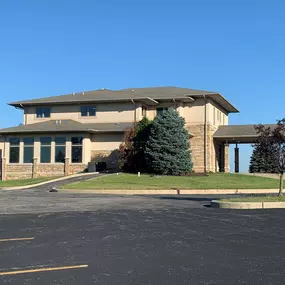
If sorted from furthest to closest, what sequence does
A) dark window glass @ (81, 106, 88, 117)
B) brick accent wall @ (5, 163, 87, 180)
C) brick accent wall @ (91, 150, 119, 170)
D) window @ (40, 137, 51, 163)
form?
1. dark window glass @ (81, 106, 88, 117)
2. brick accent wall @ (91, 150, 119, 170)
3. window @ (40, 137, 51, 163)
4. brick accent wall @ (5, 163, 87, 180)

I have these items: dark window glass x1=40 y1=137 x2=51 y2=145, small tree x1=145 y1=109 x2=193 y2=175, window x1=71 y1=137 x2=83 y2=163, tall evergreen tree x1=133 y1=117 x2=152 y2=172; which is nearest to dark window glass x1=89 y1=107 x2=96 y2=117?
window x1=71 y1=137 x2=83 y2=163

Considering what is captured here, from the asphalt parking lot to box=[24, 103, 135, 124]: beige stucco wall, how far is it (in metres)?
32.5

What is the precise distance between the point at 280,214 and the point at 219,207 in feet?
11.3

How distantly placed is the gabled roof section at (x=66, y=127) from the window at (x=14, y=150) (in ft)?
3.96

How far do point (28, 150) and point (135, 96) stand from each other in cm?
1205

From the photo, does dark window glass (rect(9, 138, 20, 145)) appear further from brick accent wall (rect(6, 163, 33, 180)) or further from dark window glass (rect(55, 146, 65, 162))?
dark window glass (rect(55, 146, 65, 162))

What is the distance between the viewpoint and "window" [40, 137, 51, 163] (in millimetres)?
44531

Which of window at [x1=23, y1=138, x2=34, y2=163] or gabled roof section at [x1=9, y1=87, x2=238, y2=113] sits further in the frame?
gabled roof section at [x1=9, y1=87, x2=238, y2=113]

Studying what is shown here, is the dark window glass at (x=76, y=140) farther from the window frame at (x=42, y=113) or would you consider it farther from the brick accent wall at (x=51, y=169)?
the window frame at (x=42, y=113)

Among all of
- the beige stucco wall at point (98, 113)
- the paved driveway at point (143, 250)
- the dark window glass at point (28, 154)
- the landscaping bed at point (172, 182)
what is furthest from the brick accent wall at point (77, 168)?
the paved driveway at point (143, 250)

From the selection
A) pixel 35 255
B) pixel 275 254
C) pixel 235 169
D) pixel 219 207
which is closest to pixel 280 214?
pixel 219 207

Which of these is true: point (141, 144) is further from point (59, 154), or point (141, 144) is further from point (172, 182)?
point (59, 154)

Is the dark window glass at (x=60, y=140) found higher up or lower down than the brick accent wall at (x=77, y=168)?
higher up

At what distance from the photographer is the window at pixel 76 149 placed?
4419 cm
